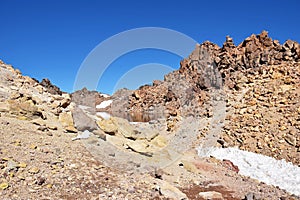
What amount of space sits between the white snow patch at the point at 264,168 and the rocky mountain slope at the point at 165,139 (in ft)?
1.36

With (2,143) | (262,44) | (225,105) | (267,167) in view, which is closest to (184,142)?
(225,105)

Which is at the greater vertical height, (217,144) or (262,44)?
(262,44)

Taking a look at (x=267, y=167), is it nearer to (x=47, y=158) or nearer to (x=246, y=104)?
(x=246, y=104)

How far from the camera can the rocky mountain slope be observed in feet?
17.2

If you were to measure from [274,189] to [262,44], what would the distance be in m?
11.6

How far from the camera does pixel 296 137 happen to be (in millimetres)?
10312

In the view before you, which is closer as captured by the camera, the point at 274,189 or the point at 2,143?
the point at 2,143

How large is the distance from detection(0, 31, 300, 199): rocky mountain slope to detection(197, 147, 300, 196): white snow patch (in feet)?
1.36

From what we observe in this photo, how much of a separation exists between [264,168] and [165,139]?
4.28m

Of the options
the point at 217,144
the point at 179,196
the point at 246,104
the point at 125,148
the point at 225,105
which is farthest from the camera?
the point at 225,105

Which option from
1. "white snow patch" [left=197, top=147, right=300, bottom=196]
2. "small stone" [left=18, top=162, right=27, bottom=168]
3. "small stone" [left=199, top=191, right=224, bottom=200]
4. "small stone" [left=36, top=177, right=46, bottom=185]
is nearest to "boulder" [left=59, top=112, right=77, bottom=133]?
"small stone" [left=18, top=162, right=27, bottom=168]

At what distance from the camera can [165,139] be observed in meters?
11.7

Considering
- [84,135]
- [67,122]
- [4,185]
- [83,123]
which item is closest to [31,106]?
[67,122]

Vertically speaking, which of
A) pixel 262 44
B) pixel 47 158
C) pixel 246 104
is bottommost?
pixel 47 158
